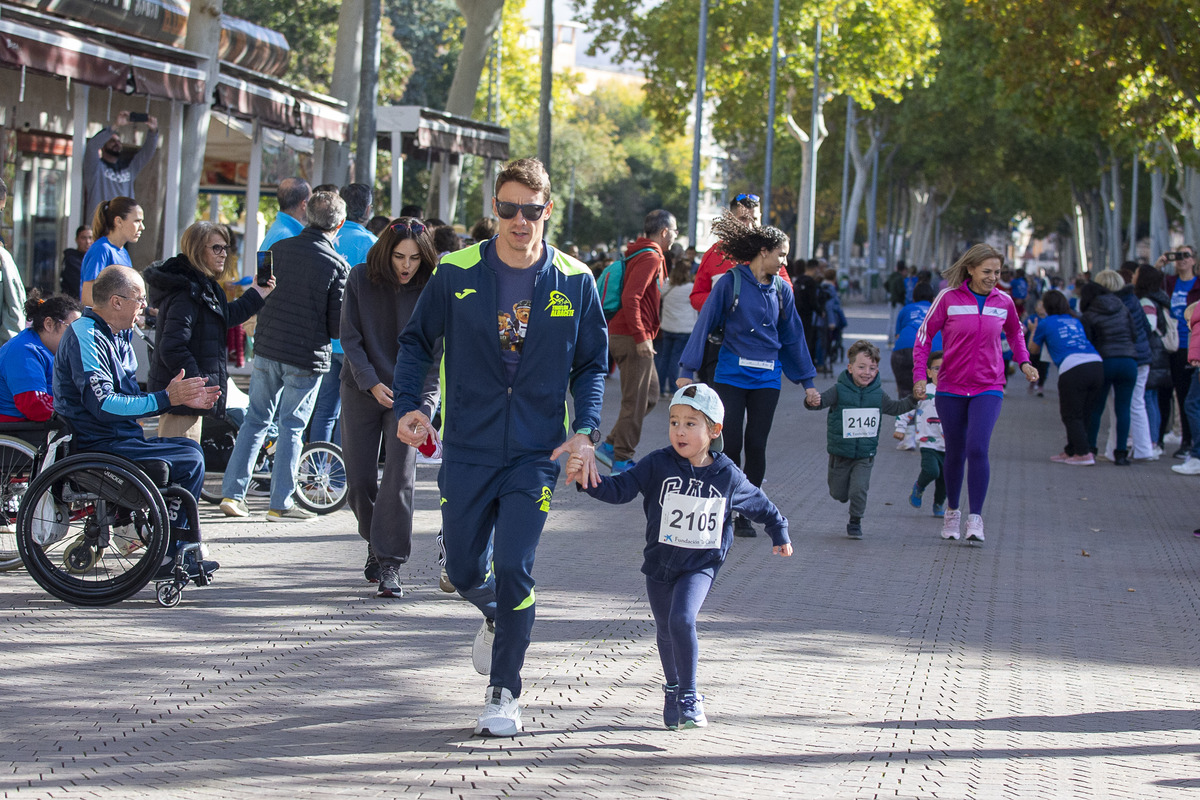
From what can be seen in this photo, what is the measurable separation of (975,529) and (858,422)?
3.27 feet

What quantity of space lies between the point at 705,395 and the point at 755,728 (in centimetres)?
118

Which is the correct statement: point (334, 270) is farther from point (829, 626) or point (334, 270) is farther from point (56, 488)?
point (829, 626)

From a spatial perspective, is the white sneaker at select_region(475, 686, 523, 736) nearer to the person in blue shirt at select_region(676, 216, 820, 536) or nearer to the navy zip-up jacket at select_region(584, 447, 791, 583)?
the navy zip-up jacket at select_region(584, 447, 791, 583)

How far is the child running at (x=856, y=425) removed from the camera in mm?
9117

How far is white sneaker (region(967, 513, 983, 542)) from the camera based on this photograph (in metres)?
9.05

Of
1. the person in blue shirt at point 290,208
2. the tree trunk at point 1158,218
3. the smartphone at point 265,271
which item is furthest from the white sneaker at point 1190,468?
the tree trunk at point 1158,218

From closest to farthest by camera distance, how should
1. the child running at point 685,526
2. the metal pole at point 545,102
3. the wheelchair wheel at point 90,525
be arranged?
1. the child running at point 685,526
2. the wheelchair wheel at point 90,525
3. the metal pole at point 545,102

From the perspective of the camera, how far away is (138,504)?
6.35 meters

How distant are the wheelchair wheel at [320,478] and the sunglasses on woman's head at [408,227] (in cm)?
269

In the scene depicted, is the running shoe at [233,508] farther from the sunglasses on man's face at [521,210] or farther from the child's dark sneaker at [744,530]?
the sunglasses on man's face at [521,210]

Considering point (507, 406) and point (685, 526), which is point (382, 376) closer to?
point (507, 406)

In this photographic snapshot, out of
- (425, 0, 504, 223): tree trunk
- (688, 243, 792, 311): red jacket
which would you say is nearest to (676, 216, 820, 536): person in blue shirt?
(688, 243, 792, 311): red jacket

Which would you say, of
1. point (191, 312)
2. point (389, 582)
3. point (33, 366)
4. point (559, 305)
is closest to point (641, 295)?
point (191, 312)

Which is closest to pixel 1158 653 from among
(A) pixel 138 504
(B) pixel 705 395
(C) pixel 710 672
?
(C) pixel 710 672
